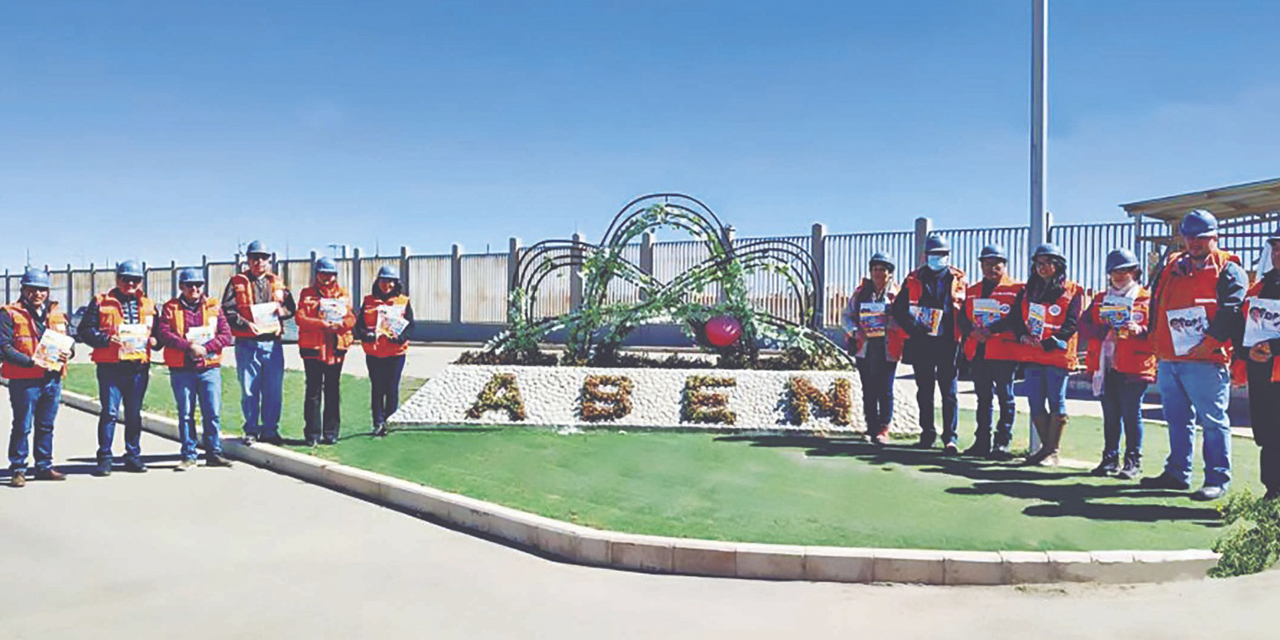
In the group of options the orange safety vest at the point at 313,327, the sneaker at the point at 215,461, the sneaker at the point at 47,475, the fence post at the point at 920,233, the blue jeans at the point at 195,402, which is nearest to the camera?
the sneaker at the point at 47,475

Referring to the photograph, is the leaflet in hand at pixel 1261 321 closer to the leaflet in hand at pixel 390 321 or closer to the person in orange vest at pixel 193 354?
the leaflet in hand at pixel 390 321

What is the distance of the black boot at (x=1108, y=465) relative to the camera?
26.6 ft

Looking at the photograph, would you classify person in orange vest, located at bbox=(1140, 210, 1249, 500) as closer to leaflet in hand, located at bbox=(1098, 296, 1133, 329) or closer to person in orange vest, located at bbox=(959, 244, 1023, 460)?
leaflet in hand, located at bbox=(1098, 296, 1133, 329)

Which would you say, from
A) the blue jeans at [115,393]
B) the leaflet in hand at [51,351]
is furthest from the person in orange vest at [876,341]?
the leaflet in hand at [51,351]

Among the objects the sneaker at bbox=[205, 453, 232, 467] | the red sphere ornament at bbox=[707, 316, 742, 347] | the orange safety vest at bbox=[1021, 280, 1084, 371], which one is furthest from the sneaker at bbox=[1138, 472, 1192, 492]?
the sneaker at bbox=[205, 453, 232, 467]

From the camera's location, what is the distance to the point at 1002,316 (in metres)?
8.61

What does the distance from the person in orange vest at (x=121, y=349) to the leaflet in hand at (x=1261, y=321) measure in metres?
8.71

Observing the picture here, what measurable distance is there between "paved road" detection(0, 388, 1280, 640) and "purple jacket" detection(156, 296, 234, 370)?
2.31 meters

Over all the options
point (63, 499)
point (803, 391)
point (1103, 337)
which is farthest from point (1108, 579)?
point (63, 499)

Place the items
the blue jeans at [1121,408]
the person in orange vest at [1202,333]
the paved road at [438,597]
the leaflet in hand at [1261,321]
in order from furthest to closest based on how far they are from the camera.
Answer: the blue jeans at [1121,408] → the person in orange vest at [1202,333] → the leaflet in hand at [1261,321] → the paved road at [438,597]

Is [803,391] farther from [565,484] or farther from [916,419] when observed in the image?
[565,484]

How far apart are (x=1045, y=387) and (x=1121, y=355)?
70 centimetres

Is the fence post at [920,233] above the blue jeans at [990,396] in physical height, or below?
above

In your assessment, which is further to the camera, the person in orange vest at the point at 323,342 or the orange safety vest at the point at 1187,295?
the person in orange vest at the point at 323,342
